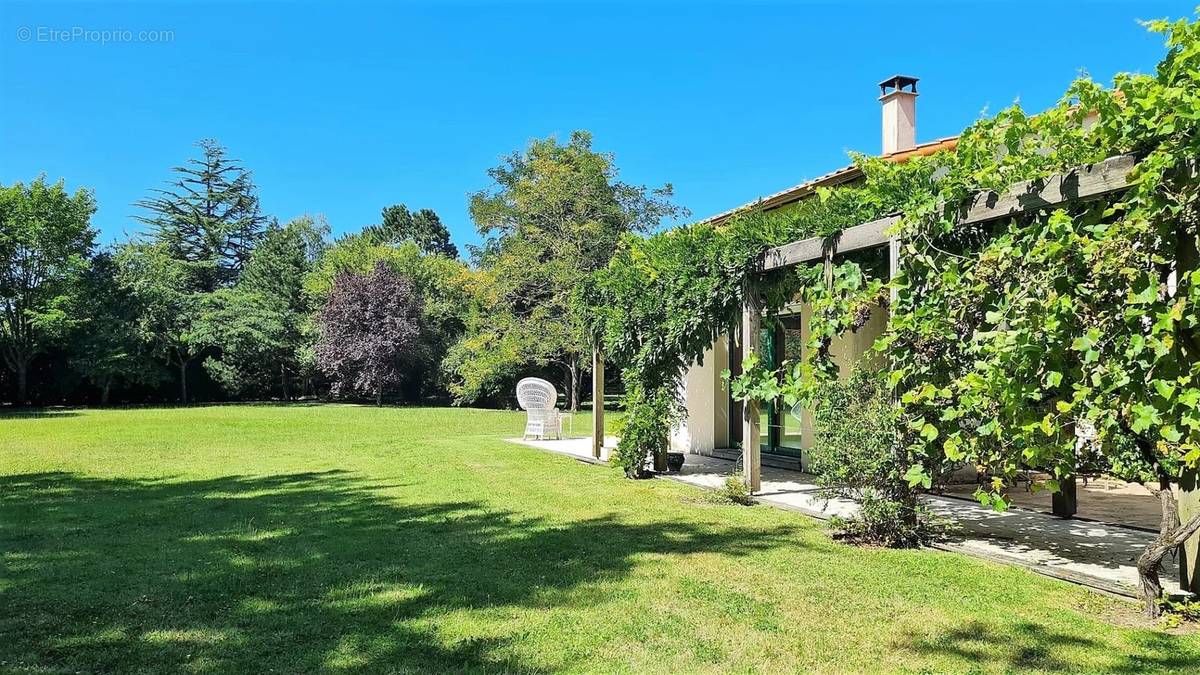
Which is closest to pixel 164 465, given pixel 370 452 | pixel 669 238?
pixel 370 452

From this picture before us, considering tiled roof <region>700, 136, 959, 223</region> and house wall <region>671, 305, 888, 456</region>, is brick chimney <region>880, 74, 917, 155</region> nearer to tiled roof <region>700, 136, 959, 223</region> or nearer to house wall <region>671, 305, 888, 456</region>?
tiled roof <region>700, 136, 959, 223</region>

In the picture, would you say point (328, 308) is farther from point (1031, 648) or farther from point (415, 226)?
point (1031, 648)

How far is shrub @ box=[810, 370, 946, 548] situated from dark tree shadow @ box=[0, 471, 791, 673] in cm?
69

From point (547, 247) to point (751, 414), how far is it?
18.1 meters

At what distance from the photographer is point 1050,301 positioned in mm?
3416

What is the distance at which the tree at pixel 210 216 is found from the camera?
124 feet

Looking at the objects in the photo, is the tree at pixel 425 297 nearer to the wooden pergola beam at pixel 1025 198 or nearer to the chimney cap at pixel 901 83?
the chimney cap at pixel 901 83

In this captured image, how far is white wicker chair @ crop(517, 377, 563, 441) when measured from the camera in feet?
44.2

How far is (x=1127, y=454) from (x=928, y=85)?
7.98 meters

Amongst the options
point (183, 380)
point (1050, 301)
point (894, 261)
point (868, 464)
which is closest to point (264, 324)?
point (183, 380)

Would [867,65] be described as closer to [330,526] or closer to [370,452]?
[370,452]

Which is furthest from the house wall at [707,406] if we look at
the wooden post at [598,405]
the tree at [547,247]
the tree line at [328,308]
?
the tree at [547,247]


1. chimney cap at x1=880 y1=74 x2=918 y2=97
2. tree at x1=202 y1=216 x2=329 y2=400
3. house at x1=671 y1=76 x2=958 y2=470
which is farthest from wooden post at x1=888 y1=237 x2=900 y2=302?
tree at x1=202 y1=216 x2=329 y2=400

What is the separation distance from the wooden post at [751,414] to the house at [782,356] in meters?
1.50
